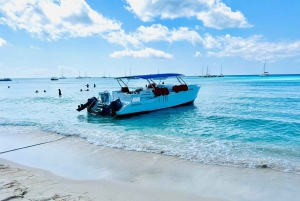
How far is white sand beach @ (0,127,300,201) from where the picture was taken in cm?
512

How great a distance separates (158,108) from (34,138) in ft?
35.9

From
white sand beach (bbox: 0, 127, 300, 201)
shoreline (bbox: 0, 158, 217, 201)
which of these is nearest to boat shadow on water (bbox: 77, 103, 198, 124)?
white sand beach (bbox: 0, 127, 300, 201)

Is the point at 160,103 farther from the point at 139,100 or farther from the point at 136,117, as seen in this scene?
the point at 136,117

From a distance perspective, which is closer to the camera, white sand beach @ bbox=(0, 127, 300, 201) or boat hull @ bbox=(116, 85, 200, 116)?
white sand beach @ bbox=(0, 127, 300, 201)

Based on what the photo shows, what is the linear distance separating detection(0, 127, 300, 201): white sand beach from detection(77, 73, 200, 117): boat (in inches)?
340

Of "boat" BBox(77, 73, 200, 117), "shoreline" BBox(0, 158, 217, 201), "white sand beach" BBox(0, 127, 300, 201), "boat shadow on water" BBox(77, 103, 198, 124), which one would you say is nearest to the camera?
"shoreline" BBox(0, 158, 217, 201)

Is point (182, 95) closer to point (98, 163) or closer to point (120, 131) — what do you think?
point (120, 131)

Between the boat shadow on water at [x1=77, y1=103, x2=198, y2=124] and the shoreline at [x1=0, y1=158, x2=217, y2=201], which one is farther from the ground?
the shoreline at [x1=0, y1=158, x2=217, y2=201]

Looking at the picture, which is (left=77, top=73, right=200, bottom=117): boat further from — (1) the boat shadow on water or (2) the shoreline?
(2) the shoreline

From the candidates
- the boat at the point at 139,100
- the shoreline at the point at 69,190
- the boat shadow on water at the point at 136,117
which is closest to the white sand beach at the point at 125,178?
the shoreline at the point at 69,190

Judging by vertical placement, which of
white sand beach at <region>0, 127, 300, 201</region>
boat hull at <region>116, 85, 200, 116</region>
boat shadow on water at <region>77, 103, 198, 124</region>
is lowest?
boat shadow on water at <region>77, 103, 198, 124</region>

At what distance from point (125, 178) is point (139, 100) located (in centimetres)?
1228

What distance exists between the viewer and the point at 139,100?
1830cm

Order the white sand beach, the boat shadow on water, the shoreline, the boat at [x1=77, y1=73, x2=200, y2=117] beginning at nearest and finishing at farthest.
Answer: the shoreline → the white sand beach → the boat shadow on water → the boat at [x1=77, y1=73, x2=200, y2=117]
